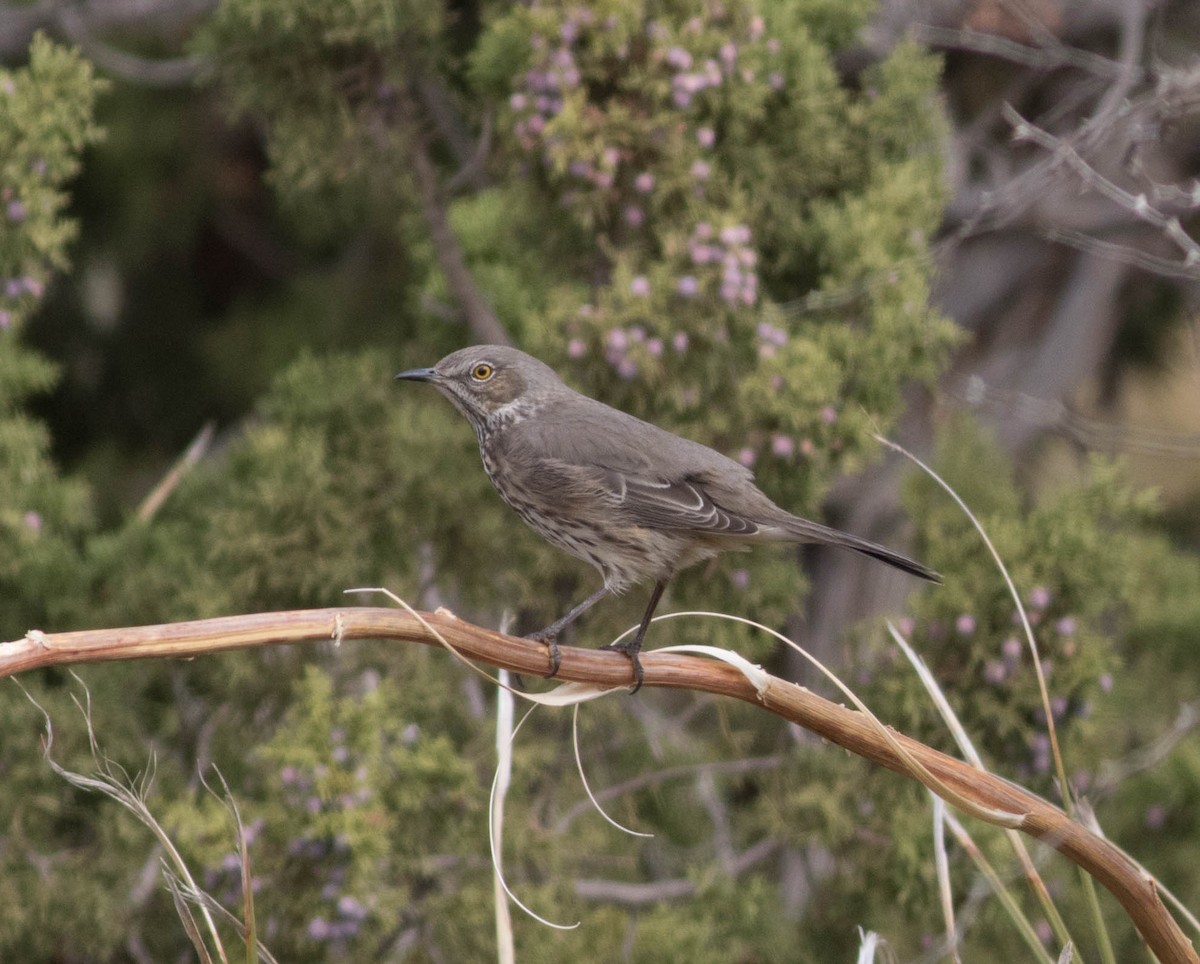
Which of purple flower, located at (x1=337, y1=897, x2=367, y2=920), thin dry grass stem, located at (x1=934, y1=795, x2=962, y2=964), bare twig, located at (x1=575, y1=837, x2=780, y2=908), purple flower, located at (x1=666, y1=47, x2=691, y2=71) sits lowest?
bare twig, located at (x1=575, y1=837, x2=780, y2=908)

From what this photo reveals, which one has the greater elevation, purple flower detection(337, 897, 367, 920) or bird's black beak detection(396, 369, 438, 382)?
bird's black beak detection(396, 369, 438, 382)

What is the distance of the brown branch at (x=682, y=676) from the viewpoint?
7.06 feet

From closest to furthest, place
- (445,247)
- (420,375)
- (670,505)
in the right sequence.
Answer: (670,505)
(420,375)
(445,247)

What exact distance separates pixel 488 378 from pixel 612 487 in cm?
45

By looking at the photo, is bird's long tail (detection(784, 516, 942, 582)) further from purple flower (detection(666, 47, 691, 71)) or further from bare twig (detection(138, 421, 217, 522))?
bare twig (detection(138, 421, 217, 522))

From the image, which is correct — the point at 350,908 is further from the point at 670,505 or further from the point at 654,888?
the point at 670,505

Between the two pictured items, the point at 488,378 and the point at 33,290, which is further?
the point at 33,290

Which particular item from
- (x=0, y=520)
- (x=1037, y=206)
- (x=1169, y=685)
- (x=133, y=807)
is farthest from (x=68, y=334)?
(x=133, y=807)

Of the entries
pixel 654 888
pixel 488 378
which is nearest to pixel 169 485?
pixel 654 888

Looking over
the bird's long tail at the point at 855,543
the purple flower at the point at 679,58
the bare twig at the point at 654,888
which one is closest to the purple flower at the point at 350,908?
the bare twig at the point at 654,888

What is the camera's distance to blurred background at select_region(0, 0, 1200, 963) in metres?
4.48

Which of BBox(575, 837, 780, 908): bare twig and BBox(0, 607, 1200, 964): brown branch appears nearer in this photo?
BBox(0, 607, 1200, 964): brown branch

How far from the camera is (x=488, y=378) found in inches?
153

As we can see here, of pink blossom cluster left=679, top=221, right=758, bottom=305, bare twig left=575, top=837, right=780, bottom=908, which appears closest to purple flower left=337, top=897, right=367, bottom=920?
bare twig left=575, top=837, right=780, bottom=908
